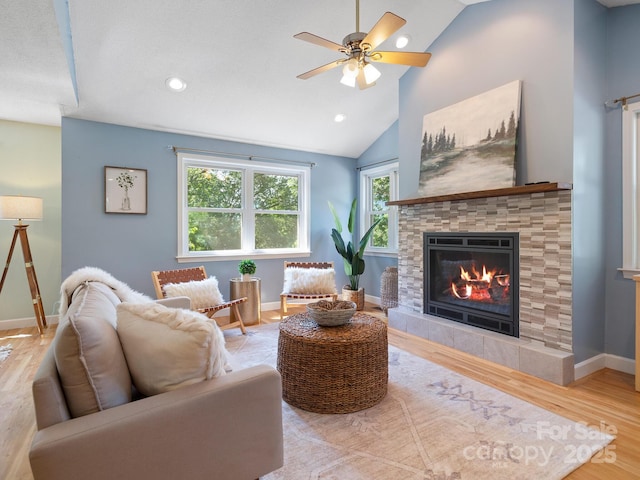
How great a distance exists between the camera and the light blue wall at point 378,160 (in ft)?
16.1

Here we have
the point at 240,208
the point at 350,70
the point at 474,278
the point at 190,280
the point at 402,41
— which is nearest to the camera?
the point at 350,70

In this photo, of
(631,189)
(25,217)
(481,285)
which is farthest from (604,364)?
(25,217)

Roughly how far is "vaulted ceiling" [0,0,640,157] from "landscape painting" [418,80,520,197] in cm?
88

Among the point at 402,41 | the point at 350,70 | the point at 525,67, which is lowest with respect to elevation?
the point at 350,70

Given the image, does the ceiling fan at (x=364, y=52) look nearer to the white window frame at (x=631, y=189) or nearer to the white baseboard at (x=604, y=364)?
the white window frame at (x=631, y=189)

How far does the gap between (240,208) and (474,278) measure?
3049mm

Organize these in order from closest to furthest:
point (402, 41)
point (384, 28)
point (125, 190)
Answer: point (384, 28) → point (402, 41) → point (125, 190)

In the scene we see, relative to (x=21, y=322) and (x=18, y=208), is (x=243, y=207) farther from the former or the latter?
(x=21, y=322)

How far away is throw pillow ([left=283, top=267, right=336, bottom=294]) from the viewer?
4320 millimetres

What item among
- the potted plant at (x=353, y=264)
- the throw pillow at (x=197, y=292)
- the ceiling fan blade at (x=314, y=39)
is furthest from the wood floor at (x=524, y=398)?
the ceiling fan blade at (x=314, y=39)

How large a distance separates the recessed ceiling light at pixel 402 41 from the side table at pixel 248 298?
9.76ft

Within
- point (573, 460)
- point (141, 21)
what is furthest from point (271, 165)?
point (573, 460)

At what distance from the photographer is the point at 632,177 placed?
2.67 metres

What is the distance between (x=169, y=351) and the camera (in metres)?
1.29
